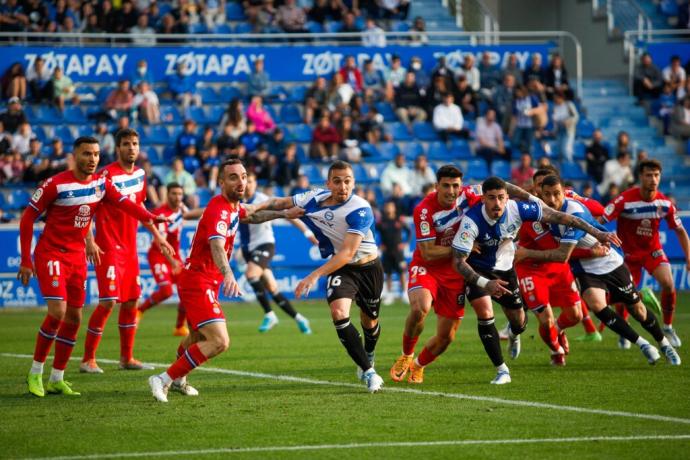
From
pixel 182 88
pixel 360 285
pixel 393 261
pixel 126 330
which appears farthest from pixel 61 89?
pixel 360 285

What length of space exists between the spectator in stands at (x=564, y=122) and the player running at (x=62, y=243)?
19.5 meters

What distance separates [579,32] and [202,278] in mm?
27358

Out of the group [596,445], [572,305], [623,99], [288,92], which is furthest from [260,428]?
[623,99]

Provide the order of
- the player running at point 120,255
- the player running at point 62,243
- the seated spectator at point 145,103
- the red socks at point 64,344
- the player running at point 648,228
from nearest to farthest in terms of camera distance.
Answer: the player running at point 62,243
the red socks at point 64,344
the player running at point 120,255
the player running at point 648,228
the seated spectator at point 145,103

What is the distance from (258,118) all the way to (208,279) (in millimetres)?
17362

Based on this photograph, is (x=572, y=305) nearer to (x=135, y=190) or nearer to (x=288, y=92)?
(x=135, y=190)

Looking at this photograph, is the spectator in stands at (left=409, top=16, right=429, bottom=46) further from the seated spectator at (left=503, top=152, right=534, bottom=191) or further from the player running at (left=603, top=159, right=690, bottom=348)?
the player running at (left=603, top=159, right=690, bottom=348)

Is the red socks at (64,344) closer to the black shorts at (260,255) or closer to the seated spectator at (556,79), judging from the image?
the black shorts at (260,255)

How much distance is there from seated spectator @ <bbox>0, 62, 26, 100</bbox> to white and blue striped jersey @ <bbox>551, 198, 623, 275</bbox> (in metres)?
17.1

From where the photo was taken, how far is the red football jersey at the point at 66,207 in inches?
433

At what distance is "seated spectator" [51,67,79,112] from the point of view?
2738cm

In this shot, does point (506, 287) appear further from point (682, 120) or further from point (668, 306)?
point (682, 120)

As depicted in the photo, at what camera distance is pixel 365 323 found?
11844mm

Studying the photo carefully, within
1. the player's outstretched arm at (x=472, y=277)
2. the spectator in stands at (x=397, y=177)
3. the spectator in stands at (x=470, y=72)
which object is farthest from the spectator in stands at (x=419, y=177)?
the player's outstretched arm at (x=472, y=277)
